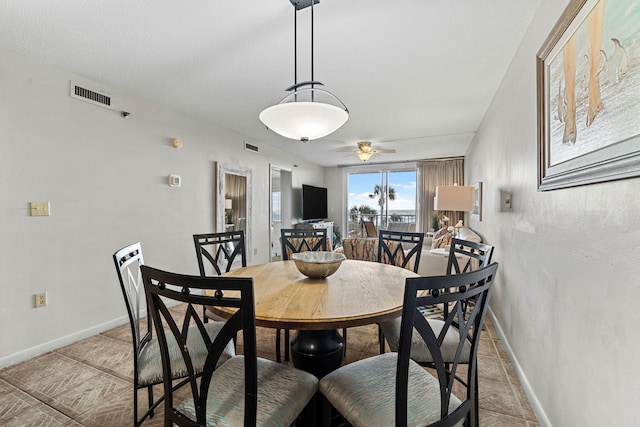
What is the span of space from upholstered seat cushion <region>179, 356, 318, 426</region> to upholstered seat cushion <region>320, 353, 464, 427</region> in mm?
118

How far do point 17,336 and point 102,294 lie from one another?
652 mm

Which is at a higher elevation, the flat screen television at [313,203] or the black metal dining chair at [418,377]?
the flat screen television at [313,203]

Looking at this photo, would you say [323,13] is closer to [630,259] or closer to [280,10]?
[280,10]

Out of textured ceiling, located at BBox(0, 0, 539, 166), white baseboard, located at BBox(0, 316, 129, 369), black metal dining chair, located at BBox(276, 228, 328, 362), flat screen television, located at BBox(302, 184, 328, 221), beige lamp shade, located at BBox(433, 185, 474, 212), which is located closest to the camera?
textured ceiling, located at BBox(0, 0, 539, 166)

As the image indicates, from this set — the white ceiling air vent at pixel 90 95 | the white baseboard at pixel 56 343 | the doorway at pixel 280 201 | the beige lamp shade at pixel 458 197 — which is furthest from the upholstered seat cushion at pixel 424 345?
the doorway at pixel 280 201

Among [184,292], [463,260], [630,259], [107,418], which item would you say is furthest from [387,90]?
[107,418]

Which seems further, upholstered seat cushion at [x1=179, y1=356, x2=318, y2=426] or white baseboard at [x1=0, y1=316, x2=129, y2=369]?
white baseboard at [x1=0, y1=316, x2=129, y2=369]

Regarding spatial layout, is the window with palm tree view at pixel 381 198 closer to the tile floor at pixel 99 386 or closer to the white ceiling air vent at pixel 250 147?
the white ceiling air vent at pixel 250 147

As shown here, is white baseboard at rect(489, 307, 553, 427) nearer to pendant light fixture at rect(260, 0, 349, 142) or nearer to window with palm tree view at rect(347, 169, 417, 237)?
pendant light fixture at rect(260, 0, 349, 142)

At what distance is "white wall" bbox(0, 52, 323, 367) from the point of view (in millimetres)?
2314

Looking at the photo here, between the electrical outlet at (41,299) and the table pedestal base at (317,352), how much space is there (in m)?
2.24

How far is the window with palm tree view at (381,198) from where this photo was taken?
8.05 metres

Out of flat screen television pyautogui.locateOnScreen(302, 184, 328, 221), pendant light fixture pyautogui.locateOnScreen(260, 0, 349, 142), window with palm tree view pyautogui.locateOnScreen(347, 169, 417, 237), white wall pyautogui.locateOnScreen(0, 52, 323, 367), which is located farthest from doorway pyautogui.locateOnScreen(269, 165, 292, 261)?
pendant light fixture pyautogui.locateOnScreen(260, 0, 349, 142)

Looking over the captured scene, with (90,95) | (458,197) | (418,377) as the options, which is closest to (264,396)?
(418,377)
